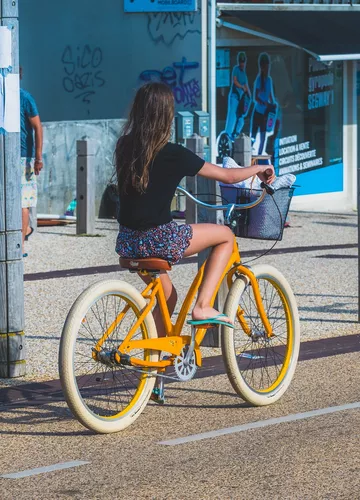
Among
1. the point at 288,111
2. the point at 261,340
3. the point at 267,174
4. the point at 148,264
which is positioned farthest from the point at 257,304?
the point at 288,111

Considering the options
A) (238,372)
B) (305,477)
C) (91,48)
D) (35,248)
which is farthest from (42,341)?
(91,48)

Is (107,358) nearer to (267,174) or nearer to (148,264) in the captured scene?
(148,264)

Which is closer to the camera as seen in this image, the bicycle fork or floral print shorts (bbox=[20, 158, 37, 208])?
the bicycle fork

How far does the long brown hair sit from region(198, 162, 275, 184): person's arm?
10.9 inches

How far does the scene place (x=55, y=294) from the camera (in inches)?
419

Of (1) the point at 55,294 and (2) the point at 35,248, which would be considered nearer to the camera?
(1) the point at 55,294

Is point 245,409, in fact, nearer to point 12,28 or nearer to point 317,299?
point 12,28

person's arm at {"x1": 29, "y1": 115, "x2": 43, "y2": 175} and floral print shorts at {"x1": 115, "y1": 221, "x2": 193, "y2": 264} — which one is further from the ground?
person's arm at {"x1": 29, "y1": 115, "x2": 43, "y2": 175}

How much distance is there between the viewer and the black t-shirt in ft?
19.9

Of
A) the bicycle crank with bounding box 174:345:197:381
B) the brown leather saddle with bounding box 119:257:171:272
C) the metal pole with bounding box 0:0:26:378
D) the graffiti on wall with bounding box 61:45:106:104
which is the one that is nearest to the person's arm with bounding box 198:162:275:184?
the brown leather saddle with bounding box 119:257:171:272

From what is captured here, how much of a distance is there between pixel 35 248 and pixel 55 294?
3580 millimetres

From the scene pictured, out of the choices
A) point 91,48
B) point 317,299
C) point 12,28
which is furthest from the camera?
point 91,48

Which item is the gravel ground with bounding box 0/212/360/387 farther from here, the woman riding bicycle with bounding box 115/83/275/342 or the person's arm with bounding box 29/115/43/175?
the woman riding bicycle with bounding box 115/83/275/342

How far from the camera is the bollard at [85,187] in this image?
50.3ft
